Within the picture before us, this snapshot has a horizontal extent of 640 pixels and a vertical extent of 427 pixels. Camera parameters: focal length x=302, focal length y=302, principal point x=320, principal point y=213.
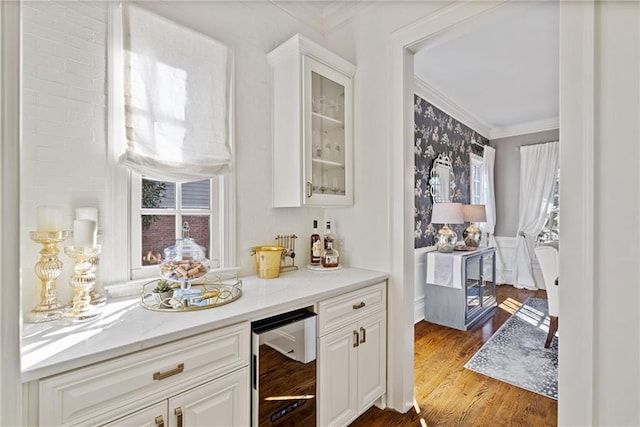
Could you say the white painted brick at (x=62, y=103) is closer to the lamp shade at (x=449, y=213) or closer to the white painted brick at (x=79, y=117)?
the white painted brick at (x=79, y=117)

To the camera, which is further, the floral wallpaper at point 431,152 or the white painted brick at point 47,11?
the floral wallpaper at point 431,152

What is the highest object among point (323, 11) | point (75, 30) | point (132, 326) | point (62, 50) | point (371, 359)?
point (323, 11)

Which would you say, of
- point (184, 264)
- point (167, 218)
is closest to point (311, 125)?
point (167, 218)

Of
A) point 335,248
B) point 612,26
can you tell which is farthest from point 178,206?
point 612,26

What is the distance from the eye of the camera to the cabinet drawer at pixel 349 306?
62.5 inches

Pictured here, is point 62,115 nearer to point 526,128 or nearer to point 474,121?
point 474,121

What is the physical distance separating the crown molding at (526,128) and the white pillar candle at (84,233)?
5980mm

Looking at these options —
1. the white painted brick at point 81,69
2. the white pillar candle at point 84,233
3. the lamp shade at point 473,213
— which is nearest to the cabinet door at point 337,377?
the white pillar candle at point 84,233

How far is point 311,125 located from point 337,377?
151cm

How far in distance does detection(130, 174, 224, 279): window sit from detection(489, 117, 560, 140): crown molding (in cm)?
535

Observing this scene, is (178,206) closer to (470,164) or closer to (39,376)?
(39,376)

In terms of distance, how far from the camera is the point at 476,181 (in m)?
5.03

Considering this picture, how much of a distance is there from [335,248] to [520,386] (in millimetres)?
1665

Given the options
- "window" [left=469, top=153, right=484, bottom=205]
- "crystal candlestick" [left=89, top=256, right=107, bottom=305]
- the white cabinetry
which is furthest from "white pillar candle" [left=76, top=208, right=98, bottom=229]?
"window" [left=469, top=153, right=484, bottom=205]
